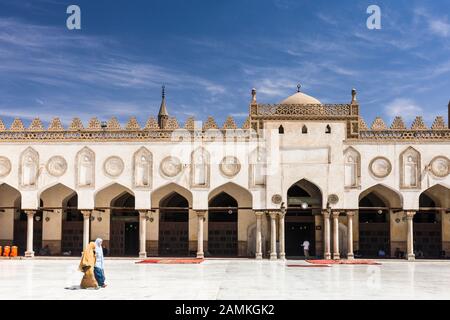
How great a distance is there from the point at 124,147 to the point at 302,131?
8781 millimetres

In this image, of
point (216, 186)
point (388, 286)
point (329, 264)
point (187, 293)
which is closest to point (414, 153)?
point (329, 264)

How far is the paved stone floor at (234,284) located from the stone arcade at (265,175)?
8.01m

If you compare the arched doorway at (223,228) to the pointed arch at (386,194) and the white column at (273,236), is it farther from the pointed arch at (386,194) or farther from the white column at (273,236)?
the pointed arch at (386,194)

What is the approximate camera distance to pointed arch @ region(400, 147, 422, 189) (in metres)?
30.6

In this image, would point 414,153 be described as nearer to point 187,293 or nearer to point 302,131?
point 302,131

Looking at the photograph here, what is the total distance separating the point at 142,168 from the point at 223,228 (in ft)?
18.5

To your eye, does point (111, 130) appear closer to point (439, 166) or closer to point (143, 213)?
point (143, 213)

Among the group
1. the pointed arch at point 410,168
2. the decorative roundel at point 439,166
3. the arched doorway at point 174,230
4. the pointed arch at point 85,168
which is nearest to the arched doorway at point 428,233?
the decorative roundel at point 439,166

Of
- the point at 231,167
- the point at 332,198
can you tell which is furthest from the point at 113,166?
the point at 332,198

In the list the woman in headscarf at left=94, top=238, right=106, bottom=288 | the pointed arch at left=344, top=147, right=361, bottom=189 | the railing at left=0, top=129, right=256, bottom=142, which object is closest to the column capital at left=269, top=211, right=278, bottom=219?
the pointed arch at left=344, top=147, right=361, bottom=189

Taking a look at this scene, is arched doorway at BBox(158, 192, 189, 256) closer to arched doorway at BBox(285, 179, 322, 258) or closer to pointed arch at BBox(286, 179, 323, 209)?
arched doorway at BBox(285, 179, 322, 258)

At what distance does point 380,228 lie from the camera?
1310 inches

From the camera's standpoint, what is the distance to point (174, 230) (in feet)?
111

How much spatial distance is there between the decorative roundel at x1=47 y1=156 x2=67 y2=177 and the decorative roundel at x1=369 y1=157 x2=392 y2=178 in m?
15.1
